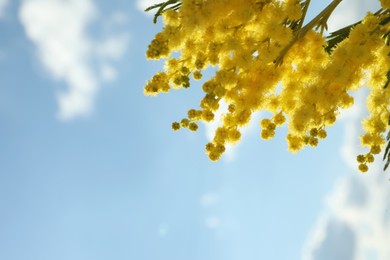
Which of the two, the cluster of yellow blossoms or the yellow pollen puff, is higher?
the cluster of yellow blossoms

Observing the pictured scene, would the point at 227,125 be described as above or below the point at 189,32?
below

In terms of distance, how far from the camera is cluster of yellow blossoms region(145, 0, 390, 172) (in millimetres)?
5637

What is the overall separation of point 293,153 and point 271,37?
1.54 meters

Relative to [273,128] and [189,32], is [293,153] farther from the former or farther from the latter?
[189,32]

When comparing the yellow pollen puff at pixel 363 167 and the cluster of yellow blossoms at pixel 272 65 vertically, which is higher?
the cluster of yellow blossoms at pixel 272 65

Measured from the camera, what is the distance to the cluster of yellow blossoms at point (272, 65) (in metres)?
5.64

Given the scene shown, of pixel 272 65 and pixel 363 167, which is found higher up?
pixel 272 65

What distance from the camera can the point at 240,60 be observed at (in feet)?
18.7

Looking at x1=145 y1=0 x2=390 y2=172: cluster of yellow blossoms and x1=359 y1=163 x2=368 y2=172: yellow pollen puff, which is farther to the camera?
x1=359 y1=163 x2=368 y2=172: yellow pollen puff

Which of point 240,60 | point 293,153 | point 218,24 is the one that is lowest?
point 293,153

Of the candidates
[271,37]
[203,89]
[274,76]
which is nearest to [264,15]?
[271,37]

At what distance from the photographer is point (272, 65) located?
242 inches

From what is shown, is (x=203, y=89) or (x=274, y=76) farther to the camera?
(x=274, y=76)

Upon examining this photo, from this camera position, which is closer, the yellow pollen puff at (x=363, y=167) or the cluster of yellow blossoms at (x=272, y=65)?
the cluster of yellow blossoms at (x=272, y=65)
